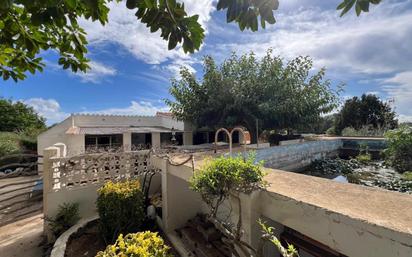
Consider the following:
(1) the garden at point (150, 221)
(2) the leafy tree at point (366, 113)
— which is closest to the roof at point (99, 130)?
(1) the garden at point (150, 221)

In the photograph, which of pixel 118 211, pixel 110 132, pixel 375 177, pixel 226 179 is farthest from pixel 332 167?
pixel 110 132

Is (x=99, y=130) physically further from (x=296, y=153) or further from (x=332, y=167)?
(x=332, y=167)

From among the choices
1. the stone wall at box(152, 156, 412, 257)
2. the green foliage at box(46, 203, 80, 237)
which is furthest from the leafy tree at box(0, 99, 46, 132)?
the stone wall at box(152, 156, 412, 257)

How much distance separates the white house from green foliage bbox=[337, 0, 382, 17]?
1377 centimetres

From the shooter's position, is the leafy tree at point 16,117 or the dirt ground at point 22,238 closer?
the dirt ground at point 22,238

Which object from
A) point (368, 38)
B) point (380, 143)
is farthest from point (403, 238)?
point (380, 143)

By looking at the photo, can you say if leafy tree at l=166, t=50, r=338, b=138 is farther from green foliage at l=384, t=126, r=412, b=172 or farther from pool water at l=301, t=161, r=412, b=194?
green foliage at l=384, t=126, r=412, b=172

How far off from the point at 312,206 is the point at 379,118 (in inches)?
1471

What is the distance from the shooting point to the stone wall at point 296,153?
42.0 feet

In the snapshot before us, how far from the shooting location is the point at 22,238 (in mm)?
6746

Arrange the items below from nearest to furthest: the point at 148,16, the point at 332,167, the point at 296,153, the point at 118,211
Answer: the point at 148,16
the point at 118,211
the point at 332,167
the point at 296,153

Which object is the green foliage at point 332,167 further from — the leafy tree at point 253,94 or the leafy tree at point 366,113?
the leafy tree at point 366,113

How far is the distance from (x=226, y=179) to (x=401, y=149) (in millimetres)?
14534

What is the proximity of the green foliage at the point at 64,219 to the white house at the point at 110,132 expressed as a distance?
8.19 meters
